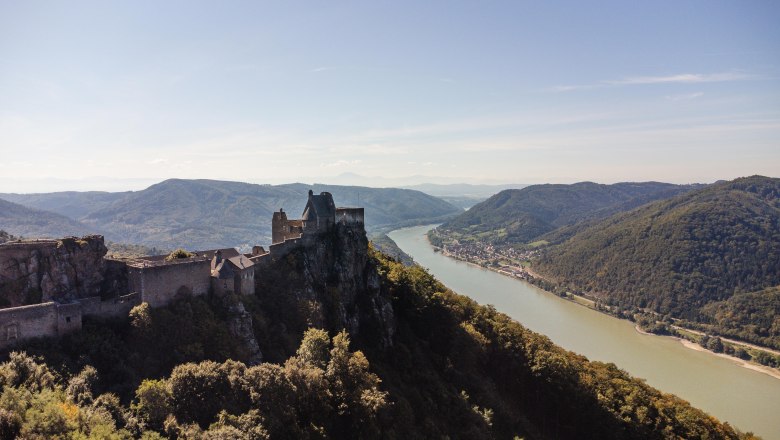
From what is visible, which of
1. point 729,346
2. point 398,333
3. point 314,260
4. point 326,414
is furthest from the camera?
point 729,346

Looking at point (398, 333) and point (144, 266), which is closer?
point (144, 266)

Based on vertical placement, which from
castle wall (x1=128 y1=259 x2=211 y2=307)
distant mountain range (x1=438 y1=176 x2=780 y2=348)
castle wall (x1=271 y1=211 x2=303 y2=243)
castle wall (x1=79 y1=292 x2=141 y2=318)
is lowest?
distant mountain range (x1=438 y1=176 x2=780 y2=348)

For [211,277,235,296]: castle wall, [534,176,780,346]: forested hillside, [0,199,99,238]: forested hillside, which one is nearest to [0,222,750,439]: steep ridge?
[211,277,235,296]: castle wall

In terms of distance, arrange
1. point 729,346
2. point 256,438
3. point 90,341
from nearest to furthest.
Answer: point 256,438 < point 90,341 < point 729,346

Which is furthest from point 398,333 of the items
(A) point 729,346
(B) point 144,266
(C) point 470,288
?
(C) point 470,288

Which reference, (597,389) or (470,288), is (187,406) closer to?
(597,389)

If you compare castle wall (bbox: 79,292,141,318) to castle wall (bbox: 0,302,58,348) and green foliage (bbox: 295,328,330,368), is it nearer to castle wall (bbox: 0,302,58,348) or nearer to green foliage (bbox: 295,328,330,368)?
castle wall (bbox: 0,302,58,348)

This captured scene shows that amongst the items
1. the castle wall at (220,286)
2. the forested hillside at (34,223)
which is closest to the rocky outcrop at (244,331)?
the castle wall at (220,286)
